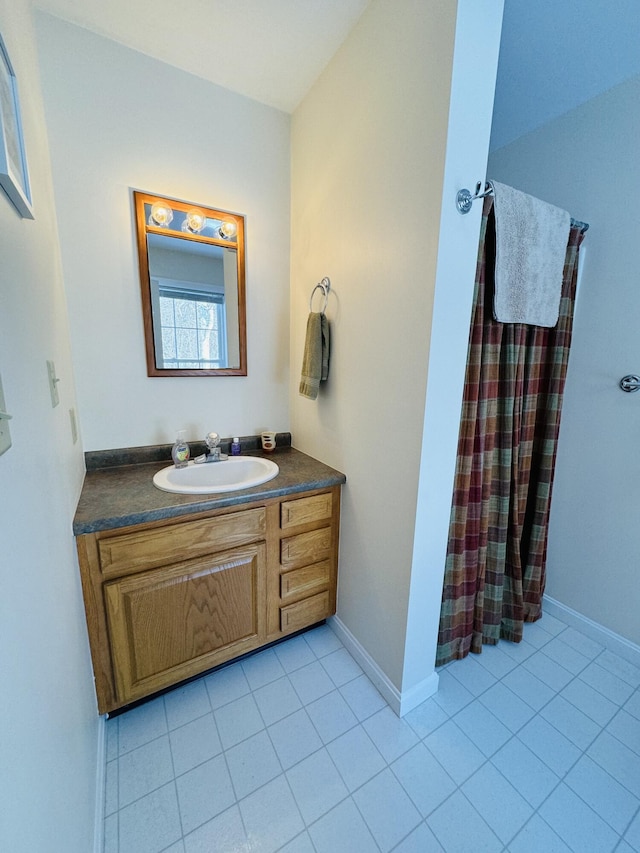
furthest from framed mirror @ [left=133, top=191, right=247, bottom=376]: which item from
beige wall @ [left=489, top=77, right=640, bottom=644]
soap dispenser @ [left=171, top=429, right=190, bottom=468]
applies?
beige wall @ [left=489, top=77, right=640, bottom=644]

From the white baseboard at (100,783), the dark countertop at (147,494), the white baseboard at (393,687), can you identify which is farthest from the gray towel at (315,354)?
the white baseboard at (100,783)

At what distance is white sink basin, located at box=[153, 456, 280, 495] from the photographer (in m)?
1.43

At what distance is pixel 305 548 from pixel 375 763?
74 cm

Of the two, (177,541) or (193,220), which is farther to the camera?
(193,220)

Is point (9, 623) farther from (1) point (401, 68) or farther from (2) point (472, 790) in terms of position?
(1) point (401, 68)

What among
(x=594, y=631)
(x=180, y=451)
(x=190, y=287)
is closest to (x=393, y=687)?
(x=594, y=631)

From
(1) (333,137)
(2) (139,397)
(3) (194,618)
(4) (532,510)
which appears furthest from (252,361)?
(4) (532,510)

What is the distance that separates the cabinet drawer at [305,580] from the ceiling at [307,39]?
84.0 inches

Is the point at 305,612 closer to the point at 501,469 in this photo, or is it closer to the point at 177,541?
the point at 177,541

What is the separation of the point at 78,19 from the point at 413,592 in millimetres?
2401

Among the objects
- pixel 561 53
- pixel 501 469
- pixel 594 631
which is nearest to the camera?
pixel 561 53

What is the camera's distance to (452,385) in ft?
3.60

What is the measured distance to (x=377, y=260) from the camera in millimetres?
1197

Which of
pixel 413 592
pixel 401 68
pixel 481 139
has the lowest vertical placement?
pixel 413 592
